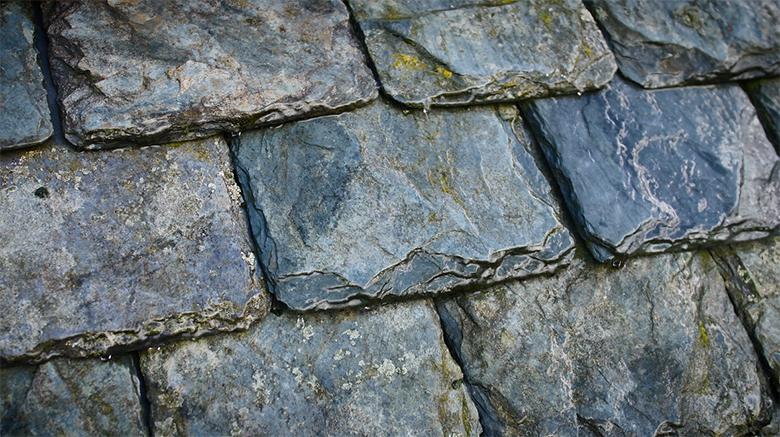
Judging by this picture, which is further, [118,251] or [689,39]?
[689,39]

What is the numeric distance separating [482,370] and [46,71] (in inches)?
54.8

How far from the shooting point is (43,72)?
1333 mm

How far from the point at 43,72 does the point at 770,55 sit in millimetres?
2289

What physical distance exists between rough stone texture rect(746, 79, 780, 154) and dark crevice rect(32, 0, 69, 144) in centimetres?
220

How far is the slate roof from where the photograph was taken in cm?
129

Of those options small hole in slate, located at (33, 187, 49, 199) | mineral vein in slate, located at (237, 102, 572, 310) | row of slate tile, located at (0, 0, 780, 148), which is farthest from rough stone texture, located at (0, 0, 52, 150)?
mineral vein in slate, located at (237, 102, 572, 310)

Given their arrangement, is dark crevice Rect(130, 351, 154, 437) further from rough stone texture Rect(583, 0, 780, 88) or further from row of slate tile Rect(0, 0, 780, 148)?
rough stone texture Rect(583, 0, 780, 88)

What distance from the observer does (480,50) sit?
1.63 meters

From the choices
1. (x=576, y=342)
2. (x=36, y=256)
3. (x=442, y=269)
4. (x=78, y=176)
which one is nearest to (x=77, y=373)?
(x=36, y=256)

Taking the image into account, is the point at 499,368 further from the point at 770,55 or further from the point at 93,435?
the point at 770,55

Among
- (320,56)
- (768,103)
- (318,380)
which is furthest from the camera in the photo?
(768,103)

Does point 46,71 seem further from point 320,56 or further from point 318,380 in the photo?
point 318,380

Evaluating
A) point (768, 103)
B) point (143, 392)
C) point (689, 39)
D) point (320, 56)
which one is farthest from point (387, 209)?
point (768, 103)

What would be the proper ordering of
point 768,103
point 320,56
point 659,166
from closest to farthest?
point 320,56 → point 659,166 → point 768,103
